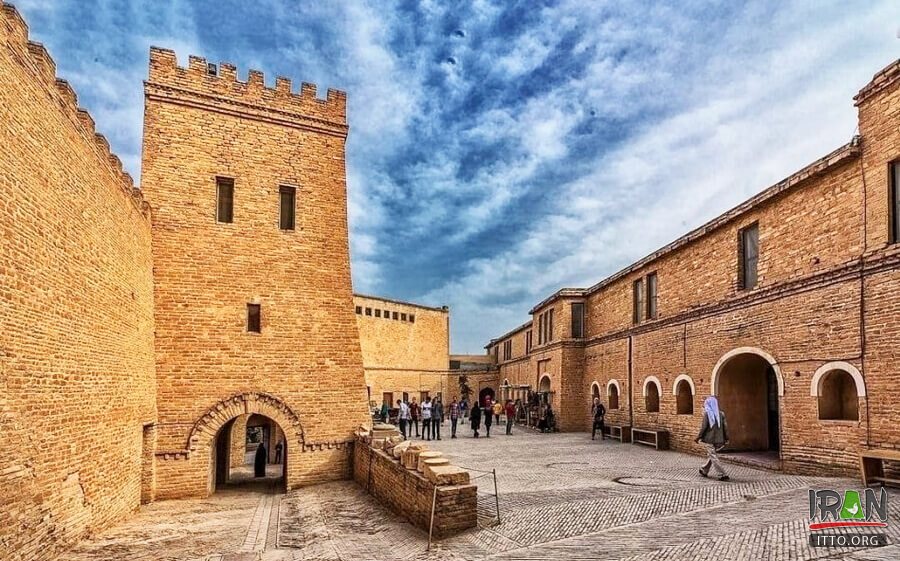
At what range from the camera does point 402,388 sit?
38.3m

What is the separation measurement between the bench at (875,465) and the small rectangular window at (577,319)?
16152 millimetres

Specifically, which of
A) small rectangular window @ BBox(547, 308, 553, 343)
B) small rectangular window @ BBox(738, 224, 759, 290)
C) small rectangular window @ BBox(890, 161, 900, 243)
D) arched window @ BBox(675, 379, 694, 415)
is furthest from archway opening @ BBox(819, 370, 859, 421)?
small rectangular window @ BBox(547, 308, 553, 343)

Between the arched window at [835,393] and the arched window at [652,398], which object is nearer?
the arched window at [835,393]

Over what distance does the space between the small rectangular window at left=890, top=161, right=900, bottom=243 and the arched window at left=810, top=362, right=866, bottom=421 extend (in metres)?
2.74

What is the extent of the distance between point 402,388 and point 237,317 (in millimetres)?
25857

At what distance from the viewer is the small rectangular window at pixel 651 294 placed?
65.2 ft

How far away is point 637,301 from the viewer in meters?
21.2

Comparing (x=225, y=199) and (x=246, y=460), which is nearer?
(x=225, y=199)

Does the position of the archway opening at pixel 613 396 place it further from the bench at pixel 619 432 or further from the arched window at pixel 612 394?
the bench at pixel 619 432

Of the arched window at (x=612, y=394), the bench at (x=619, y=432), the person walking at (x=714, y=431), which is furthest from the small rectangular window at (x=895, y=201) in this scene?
the arched window at (x=612, y=394)

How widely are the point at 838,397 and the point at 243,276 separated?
43.5ft

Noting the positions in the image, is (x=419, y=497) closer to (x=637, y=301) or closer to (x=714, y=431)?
(x=714, y=431)

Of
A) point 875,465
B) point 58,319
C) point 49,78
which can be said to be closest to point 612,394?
point 875,465

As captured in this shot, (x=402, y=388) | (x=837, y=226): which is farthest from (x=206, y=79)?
Result: (x=402, y=388)
